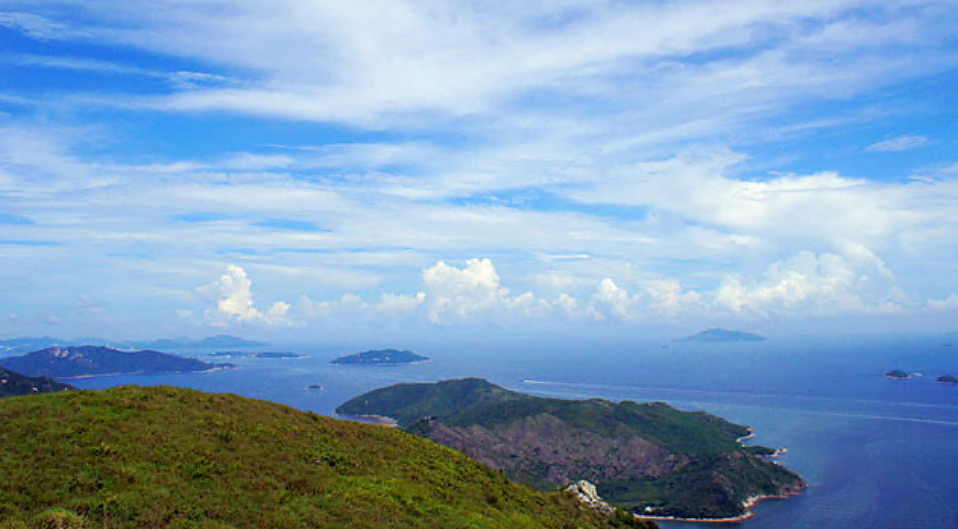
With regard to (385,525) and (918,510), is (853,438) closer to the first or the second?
(918,510)

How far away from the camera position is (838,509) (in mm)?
121875

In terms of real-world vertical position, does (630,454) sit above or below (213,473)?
below

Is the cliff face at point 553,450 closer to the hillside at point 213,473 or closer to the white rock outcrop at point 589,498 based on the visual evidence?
the white rock outcrop at point 589,498

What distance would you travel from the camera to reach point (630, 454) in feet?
531

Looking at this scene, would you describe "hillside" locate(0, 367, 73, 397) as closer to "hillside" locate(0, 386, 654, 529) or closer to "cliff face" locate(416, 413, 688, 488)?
"cliff face" locate(416, 413, 688, 488)

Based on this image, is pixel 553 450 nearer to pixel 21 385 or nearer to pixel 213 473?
pixel 213 473

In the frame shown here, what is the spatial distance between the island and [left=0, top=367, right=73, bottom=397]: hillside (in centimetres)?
12091

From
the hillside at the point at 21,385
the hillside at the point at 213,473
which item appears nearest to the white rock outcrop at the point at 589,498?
the hillside at the point at 213,473

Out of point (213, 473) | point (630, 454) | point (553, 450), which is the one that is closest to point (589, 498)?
point (213, 473)

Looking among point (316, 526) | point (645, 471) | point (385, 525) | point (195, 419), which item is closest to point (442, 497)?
point (385, 525)

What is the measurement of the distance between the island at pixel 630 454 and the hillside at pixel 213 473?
108m

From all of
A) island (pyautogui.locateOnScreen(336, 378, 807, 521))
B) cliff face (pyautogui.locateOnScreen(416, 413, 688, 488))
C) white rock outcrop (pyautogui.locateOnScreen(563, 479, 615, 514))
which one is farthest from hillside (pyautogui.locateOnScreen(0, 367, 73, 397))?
white rock outcrop (pyautogui.locateOnScreen(563, 479, 615, 514))

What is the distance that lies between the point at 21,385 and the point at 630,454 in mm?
189761

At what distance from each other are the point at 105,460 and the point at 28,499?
3.32 m
